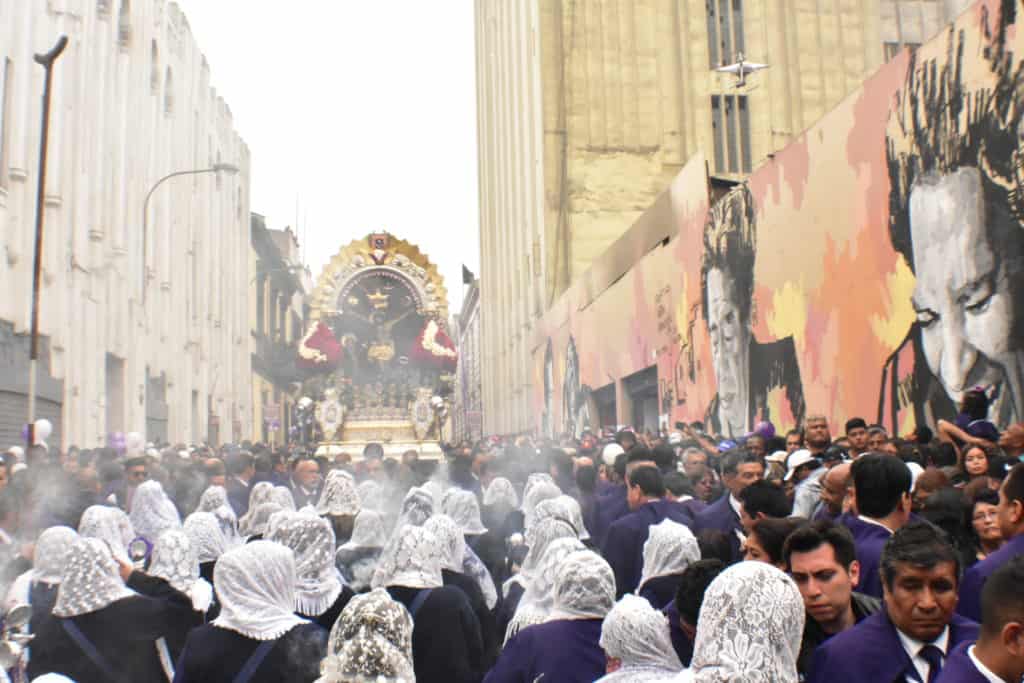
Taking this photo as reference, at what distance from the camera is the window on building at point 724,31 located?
37094mm

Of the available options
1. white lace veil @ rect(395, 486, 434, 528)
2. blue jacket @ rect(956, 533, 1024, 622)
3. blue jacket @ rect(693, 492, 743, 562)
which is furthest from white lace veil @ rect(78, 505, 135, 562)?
blue jacket @ rect(956, 533, 1024, 622)

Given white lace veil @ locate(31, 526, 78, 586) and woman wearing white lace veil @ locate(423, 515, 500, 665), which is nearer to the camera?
white lace veil @ locate(31, 526, 78, 586)

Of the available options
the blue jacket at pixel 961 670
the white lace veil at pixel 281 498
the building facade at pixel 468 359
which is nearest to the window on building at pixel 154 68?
the white lace veil at pixel 281 498

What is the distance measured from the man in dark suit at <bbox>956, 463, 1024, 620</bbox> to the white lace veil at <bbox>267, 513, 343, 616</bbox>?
2.65 metres

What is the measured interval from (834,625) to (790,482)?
391cm

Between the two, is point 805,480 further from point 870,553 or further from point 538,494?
point 870,553

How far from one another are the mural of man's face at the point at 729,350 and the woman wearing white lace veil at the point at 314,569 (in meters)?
12.3

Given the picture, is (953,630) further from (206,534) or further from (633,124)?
(633,124)

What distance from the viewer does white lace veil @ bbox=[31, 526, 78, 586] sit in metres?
5.18

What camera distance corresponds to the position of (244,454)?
11.2 meters

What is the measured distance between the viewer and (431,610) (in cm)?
502

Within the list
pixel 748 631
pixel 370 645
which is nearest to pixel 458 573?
pixel 370 645

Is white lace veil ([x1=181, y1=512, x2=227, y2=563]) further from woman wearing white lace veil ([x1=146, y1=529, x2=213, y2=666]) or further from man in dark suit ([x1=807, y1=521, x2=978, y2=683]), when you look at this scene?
man in dark suit ([x1=807, y1=521, x2=978, y2=683])

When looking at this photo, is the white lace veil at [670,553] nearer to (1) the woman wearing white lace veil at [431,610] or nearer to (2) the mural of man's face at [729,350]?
(1) the woman wearing white lace veil at [431,610]
